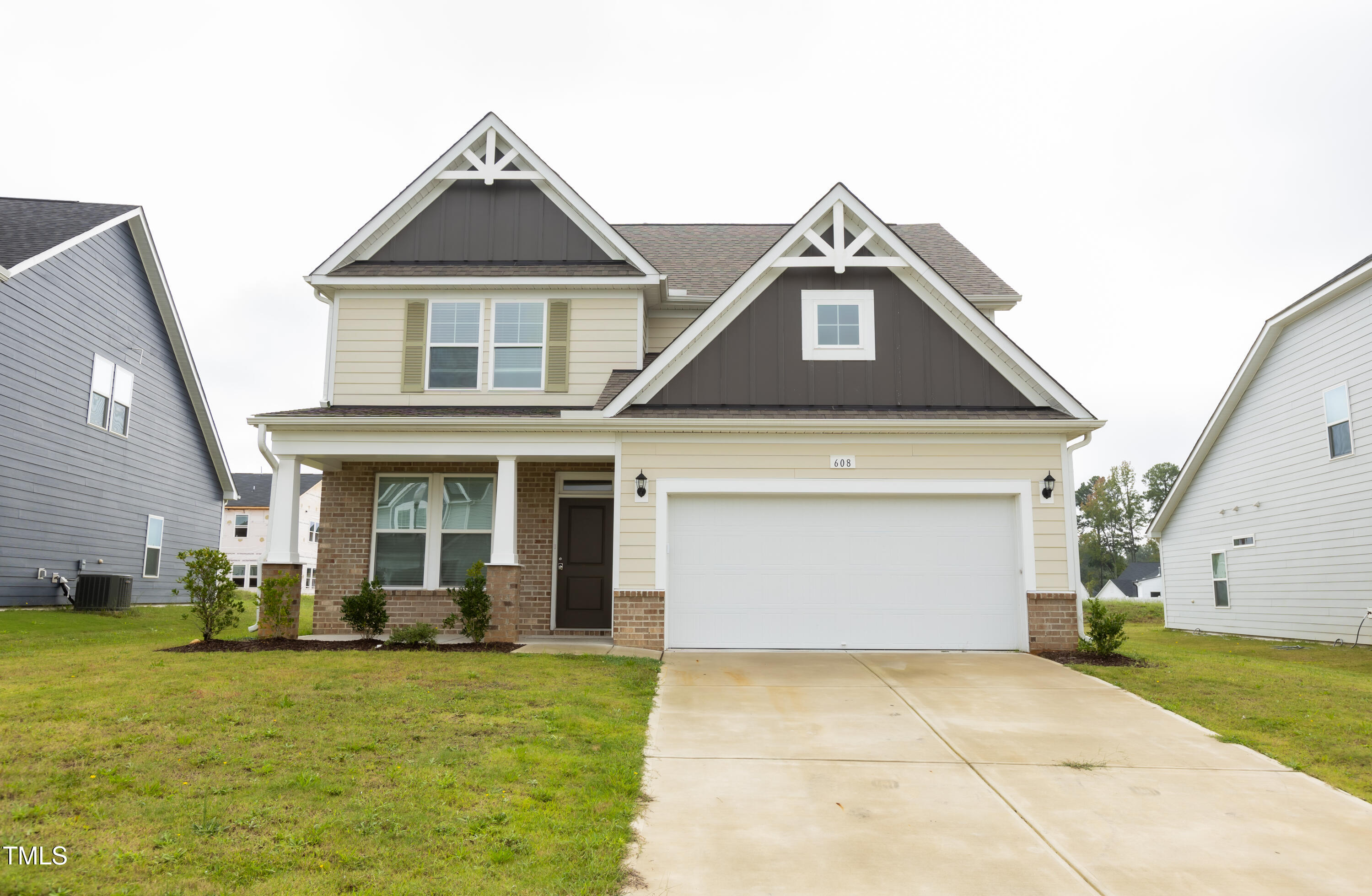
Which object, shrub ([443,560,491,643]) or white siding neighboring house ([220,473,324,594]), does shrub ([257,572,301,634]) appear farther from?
white siding neighboring house ([220,473,324,594])

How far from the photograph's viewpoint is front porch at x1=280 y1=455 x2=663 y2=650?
526 inches

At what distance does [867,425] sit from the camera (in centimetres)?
1195

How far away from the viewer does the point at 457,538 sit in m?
13.6

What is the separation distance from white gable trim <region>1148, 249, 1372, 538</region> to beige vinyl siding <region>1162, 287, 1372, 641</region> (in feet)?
0.39

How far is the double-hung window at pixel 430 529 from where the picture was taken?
44.2 feet

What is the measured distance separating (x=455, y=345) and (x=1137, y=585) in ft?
193

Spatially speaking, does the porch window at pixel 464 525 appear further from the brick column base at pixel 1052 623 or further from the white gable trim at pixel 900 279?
the brick column base at pixel 1052 623

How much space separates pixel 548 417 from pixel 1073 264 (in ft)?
63.6

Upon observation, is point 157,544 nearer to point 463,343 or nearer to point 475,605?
point 463,343

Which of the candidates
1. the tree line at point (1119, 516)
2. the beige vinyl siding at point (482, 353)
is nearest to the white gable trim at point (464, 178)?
the beige vinyl siding at point (482, 353)

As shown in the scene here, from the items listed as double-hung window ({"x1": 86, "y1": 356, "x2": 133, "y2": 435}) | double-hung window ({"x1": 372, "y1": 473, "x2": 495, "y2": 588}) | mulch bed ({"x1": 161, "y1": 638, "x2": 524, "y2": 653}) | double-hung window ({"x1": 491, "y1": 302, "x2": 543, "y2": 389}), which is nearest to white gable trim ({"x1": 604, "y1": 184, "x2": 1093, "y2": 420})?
double-hung window ({"x1": 491, "y1": 302, "x2": 543, "y2": 389})

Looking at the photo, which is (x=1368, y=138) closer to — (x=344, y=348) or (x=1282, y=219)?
(x=1282, y=219)

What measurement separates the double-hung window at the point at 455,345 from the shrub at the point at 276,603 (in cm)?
357

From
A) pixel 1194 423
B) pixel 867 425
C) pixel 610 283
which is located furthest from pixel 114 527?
pixel 1194 423
